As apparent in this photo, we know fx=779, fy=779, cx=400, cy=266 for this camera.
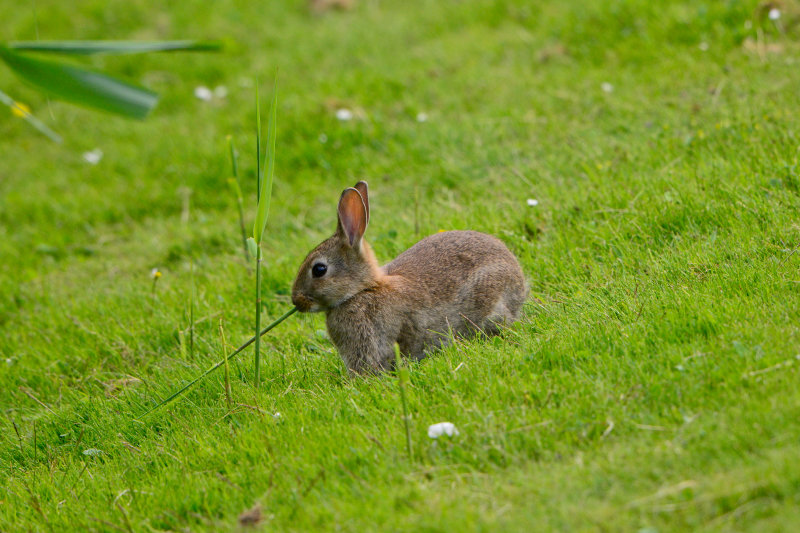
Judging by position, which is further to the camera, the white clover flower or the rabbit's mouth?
the rabbit's mouth

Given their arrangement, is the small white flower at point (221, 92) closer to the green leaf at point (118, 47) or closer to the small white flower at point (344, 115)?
the small white flower at point (344, 115)

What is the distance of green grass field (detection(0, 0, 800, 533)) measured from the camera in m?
3.53

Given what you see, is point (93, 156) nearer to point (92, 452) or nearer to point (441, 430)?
point (92, 452)

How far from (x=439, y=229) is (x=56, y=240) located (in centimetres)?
432

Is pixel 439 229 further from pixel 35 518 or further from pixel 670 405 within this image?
pixel 35 518

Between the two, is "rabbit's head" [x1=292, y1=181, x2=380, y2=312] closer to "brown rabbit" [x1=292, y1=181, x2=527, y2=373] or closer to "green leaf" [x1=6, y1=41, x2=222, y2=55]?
"brown rabbit" [x1=292, y1=181, x2=527, y2=373]

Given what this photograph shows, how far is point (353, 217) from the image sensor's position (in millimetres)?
5141

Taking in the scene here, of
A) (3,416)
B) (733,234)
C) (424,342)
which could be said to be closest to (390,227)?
(424,342)

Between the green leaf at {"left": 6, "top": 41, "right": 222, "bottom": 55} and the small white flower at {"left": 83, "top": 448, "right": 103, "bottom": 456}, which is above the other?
the green leaf at {"left": 6, "top": 41, "right": 222, "bottom": 55}

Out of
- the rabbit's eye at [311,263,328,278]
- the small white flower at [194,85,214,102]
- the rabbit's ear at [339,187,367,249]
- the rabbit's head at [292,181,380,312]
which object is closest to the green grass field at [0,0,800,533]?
the small white flower at [194,85,214,102]

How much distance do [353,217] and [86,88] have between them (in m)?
2.28

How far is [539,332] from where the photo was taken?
4676 mm

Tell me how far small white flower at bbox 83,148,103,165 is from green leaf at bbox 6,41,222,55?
621cm

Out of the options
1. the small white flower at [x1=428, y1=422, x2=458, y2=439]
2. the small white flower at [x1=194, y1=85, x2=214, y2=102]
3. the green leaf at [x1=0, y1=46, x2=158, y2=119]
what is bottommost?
the small white flower at [x1=428, y1=422, x2=458, y2=439]
